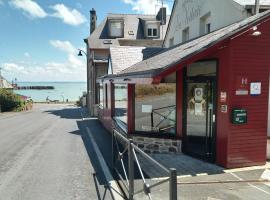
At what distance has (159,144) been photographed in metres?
9.85

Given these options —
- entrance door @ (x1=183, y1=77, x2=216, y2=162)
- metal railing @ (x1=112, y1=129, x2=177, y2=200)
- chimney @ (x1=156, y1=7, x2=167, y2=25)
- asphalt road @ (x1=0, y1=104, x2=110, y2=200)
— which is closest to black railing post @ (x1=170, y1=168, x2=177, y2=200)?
metal railing @ (x1=112, y1=129, x2=177, y2=200)

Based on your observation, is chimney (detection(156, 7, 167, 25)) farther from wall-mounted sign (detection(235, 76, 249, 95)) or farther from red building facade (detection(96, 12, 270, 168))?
wall-mounted sign (detection(235, 76, 249, 95))

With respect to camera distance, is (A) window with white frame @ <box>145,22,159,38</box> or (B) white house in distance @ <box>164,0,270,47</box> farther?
(A) window with white frame @ <box>145,22,159,38</box>

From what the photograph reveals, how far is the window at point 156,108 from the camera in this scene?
10234mm

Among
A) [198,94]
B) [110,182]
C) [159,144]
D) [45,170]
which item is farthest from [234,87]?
[45,170]

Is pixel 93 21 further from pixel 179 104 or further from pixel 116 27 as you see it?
pixel 179 104

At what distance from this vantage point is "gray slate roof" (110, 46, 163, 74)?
1498 centimetres

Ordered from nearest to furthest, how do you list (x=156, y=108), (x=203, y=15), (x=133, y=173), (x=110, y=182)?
(x=133, y=173), (x=110, y=182), (x=156, y=108), (x=203, y=15)

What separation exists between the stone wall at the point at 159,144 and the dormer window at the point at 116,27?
24251 millimetres

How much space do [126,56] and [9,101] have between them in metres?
21.6

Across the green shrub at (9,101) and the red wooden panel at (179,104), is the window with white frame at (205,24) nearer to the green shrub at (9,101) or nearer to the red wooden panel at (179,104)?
the red wooden panel at (179,104)

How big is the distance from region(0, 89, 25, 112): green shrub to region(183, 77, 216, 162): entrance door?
2778 cm

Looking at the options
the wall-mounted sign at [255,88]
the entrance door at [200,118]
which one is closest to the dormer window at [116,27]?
the entrance door at [200,118]

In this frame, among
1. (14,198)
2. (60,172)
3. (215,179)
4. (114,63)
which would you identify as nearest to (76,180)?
(60,172)
